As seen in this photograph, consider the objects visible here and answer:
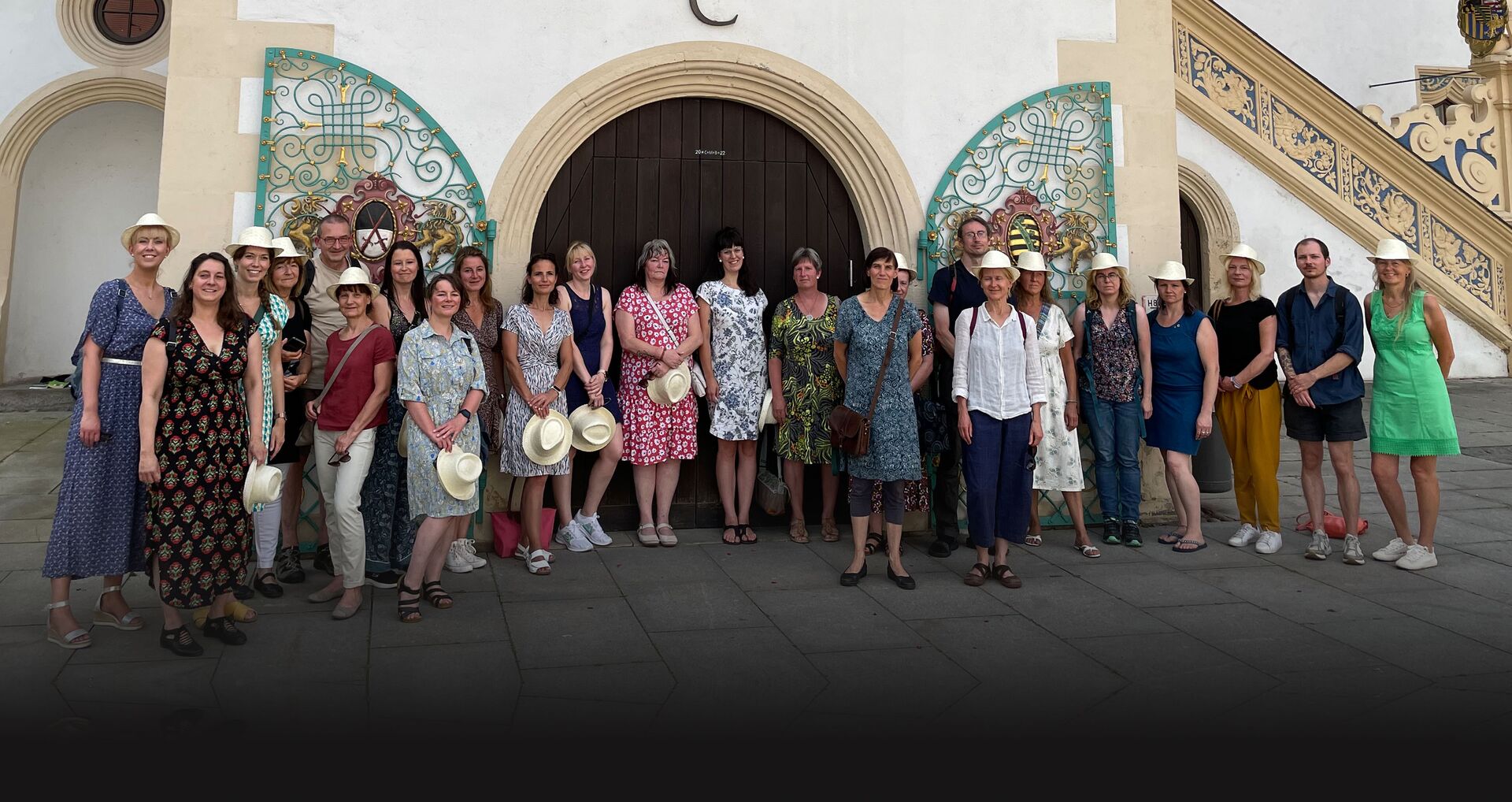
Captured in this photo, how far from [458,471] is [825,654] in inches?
65.4

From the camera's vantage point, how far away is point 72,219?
9.32 m

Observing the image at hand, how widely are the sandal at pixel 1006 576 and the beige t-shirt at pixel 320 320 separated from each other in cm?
328

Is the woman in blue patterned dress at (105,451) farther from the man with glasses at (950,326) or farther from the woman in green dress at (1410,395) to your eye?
the woman in green dress at (1410,395)

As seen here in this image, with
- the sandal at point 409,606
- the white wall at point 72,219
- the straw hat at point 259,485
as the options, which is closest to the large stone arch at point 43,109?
the white wall at point 72,219

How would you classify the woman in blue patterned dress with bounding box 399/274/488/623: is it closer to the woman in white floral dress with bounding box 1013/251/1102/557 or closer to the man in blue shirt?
the woman in white floral dress with bounding box 1013/251/1102/557

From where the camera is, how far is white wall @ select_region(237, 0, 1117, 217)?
541cm

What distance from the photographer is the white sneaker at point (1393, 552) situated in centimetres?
509

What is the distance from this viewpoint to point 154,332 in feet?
11.9

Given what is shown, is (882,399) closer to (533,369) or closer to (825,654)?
(825,654)

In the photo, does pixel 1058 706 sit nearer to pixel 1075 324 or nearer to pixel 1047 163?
pixel 1075 324

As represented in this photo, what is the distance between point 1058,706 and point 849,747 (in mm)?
764

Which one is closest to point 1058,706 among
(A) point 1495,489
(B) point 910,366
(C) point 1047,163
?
(B) point 910,366

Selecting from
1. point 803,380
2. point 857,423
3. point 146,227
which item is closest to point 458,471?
point 146,227

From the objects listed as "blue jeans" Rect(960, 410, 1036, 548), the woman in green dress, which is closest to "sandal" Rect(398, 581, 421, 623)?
"blue jeans" Rect(960, 410, 1036, 548)
